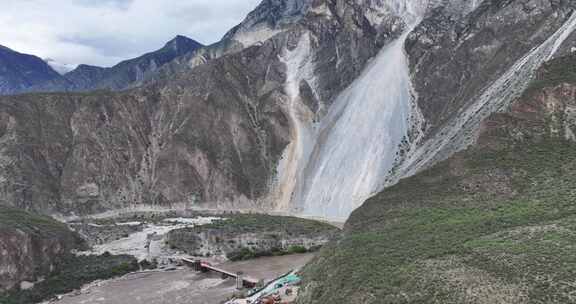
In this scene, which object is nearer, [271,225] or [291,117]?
[271,225]

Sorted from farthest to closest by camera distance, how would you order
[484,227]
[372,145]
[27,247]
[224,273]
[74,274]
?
[372,145] → [224,273] → [74,274] → [27,247] → [484,227]

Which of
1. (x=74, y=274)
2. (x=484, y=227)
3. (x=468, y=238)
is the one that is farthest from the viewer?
(x=74, y=274)

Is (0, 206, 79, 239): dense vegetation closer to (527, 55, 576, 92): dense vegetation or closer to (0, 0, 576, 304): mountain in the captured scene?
(0, 0, 576, 304): mountain

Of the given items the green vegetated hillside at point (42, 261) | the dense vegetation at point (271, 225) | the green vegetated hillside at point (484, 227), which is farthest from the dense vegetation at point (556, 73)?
the green vegetated hillside at point (42, 261)

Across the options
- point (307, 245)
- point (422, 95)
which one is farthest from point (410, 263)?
point (422, 95)

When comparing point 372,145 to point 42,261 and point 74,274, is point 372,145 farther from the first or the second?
point 42,261

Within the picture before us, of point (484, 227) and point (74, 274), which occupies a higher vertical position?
point (484, 227)

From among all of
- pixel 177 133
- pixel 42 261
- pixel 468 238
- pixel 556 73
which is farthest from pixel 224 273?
pixel 177 133

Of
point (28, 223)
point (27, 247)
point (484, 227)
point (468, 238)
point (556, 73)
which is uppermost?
point (556, 73)
